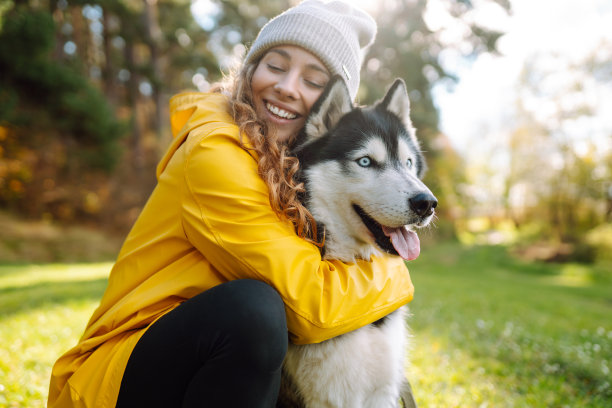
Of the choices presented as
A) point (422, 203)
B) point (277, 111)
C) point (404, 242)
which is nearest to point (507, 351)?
point (404, 242)

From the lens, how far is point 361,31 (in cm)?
253

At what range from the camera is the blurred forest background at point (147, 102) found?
Answer: 11523 mm

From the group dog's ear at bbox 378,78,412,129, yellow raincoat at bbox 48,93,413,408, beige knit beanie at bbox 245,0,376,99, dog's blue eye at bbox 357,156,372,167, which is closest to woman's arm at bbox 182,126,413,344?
yellow raincoat at bbox 48,93,413,408

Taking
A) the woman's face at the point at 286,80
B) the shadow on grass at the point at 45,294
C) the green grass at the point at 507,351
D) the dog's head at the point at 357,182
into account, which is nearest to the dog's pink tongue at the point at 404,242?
the dog's head at the point at 357,182

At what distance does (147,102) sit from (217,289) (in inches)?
964

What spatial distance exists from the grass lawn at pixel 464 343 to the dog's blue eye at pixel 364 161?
1.78 metres

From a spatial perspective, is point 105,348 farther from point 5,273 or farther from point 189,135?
point 5,273

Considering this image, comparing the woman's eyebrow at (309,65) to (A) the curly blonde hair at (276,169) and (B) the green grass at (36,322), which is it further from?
(B) the green grass at (36,322)

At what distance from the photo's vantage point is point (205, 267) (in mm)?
1690

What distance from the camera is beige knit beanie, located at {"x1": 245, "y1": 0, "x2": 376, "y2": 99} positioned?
214 cm

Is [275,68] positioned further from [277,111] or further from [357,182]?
[357,182]

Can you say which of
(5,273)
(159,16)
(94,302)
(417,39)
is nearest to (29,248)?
(5,273)

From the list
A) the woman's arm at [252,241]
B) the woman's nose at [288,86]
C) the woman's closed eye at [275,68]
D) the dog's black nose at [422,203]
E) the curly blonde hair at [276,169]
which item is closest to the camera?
the woman's arm at [252,241]

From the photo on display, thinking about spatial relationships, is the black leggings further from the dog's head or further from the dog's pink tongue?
the dog's pink tongue
